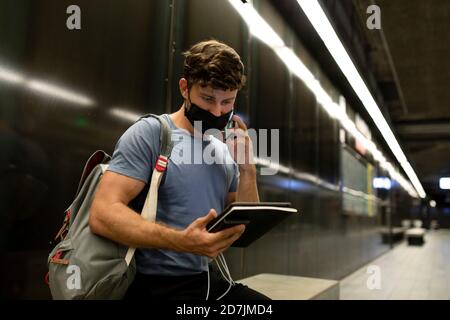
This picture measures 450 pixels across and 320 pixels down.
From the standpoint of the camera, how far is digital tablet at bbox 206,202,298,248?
1109 millimetres

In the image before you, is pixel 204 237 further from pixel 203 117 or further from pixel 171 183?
pixel 203 117

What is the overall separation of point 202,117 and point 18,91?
739mm

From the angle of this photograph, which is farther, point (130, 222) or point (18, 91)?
point (18, 91)

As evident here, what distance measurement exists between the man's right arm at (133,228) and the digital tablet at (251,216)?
25 millimetres

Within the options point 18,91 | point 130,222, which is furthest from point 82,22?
point 130,222

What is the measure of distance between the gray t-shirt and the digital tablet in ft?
0.55

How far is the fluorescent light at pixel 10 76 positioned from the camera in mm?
1515

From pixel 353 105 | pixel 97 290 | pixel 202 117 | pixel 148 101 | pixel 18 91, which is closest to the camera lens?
pixel 97 290

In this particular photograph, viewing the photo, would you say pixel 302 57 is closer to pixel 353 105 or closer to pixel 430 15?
pixel 430 15

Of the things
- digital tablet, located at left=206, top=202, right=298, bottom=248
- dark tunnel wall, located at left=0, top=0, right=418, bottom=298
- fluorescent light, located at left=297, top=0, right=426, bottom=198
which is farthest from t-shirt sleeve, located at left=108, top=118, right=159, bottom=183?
fluorescent light, located at left=297, top=0, right=426, bottom=198

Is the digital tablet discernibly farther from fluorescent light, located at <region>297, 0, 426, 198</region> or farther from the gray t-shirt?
fluorescent light, located at <region>297, 0, 426, 198</region>

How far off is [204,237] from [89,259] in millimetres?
313
